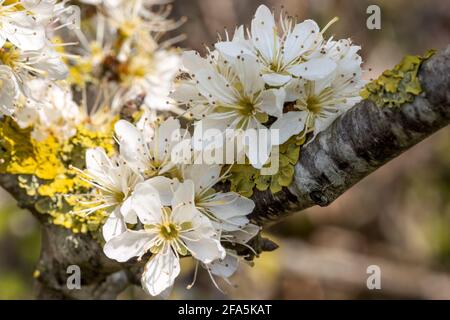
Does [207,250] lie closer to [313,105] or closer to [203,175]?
[203,175]

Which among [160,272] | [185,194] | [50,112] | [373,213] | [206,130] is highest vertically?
[373,213]

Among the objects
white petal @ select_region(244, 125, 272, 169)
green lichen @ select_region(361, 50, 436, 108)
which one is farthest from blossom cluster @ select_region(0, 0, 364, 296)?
green lichen @ select_region(361, 50, 436, 108)

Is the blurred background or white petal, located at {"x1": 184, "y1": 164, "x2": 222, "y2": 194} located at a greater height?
the blurred background

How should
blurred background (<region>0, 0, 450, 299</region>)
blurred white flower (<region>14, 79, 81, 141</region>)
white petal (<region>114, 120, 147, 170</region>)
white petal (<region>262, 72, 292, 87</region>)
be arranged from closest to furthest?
white petal (<region>262, 72, 292, 87</region>)
white petal (<region>114, 120, 147, 170</region>)
blurred white flower (<region>14, 79, 81, 141</region>)
blurred background (<region>0, 0, 450, 299</region>)

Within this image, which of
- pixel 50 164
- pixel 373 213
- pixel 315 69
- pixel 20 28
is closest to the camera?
pixel 315 69

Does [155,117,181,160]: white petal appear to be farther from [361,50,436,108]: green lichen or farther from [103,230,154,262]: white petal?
[361,50,436,108]: green lichen

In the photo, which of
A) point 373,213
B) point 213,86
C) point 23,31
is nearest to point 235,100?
point 213,86

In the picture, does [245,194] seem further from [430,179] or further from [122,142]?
[430,179]
